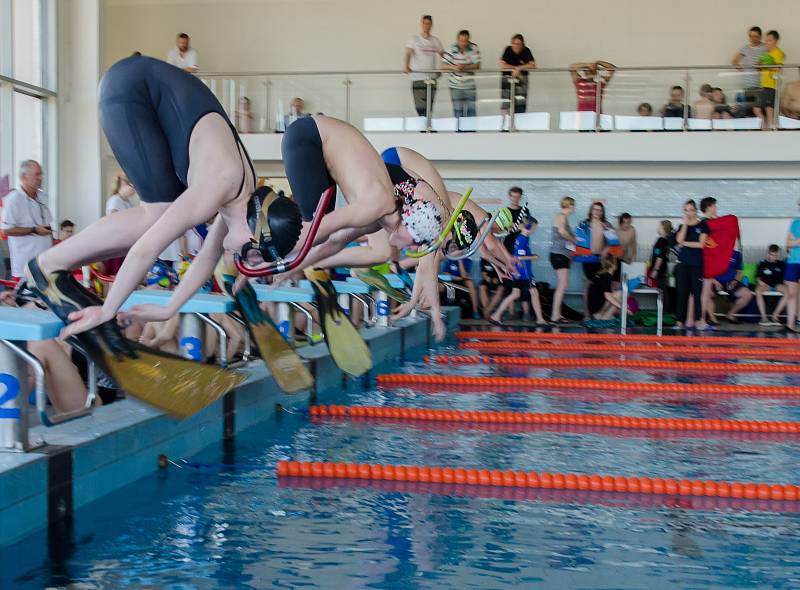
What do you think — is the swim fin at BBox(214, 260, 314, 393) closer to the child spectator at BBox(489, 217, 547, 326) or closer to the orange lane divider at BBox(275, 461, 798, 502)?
the orange lane divider at BBox(275, 461, 798, 502)

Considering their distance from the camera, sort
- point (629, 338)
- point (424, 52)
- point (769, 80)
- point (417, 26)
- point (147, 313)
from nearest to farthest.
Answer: point (147, 313), point (629, 338), point (769, 80), point (424, 52), point (417, 26)

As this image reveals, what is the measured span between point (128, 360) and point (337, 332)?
9.83 ft

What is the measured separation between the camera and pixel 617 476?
4.56 metres

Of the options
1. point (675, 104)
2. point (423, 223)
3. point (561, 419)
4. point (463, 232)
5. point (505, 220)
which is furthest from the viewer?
point (675, 104)

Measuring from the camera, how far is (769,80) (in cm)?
1360

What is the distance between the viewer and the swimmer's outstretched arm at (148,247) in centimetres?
380

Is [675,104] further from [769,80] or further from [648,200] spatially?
[648,200]

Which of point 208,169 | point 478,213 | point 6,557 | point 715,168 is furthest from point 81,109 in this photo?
point 6,557

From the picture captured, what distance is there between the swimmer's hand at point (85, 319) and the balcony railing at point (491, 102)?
10478 millimetres

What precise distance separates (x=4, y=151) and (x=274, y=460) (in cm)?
963

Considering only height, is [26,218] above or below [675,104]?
below

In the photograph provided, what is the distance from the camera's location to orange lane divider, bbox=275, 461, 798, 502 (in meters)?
4.29

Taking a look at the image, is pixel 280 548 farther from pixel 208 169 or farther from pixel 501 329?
pixel 501 329

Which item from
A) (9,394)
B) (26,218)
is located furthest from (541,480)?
(26,218)
